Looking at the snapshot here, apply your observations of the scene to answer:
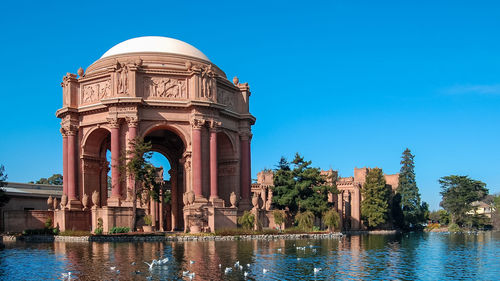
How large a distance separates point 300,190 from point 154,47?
1903 centimetres

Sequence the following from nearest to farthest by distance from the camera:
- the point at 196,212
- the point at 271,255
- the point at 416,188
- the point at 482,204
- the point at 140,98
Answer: the point at 271,255 → the point at 196,212 → the point at 140,98 → the point at 416,188 → the point at 482,204

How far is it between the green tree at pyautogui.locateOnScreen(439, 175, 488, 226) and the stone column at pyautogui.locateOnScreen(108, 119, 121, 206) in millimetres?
57427

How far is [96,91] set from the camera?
166 ft

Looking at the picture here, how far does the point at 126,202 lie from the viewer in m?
44.8

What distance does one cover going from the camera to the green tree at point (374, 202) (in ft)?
236

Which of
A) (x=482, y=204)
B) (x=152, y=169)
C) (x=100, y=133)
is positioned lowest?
(x=482, y=204)

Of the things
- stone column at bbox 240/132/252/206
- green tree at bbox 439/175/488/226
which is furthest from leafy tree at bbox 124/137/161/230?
green tree at bbox 439/175/488/226

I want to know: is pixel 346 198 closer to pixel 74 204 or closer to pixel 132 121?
pixel 132 121

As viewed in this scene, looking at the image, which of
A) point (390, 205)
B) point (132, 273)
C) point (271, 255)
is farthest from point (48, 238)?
point (390, 205)

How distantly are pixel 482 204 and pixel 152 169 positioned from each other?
93853 mm

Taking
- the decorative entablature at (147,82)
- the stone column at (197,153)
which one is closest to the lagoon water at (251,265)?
the stone column at (197,153)

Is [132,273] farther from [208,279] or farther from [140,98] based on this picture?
[140,98]

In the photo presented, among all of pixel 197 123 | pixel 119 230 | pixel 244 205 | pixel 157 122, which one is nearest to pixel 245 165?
pixel 244 205

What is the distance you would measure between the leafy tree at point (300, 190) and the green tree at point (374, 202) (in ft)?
55.7
